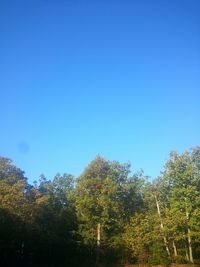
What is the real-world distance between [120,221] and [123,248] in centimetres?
348

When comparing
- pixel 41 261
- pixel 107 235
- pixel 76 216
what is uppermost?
pixel 76 216

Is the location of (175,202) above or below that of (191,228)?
above

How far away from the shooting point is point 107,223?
4459 centimetres

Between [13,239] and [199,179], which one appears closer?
[13,239]

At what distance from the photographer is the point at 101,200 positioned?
143 feet

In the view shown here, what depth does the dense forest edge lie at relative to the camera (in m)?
42.0

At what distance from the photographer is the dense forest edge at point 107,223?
41969 millimetres

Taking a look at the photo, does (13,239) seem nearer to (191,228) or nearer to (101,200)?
(101,200)

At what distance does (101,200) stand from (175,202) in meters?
9.91

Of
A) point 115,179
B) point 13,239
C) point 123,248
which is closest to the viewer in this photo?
point 13,239

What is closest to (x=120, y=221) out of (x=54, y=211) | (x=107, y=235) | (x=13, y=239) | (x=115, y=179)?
(x=107, y=235)

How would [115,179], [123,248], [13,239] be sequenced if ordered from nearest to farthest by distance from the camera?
[13,239] → [123,248] → [115,179]

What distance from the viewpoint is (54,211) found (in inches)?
1818

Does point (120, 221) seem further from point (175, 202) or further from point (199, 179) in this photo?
point (199, 179)
